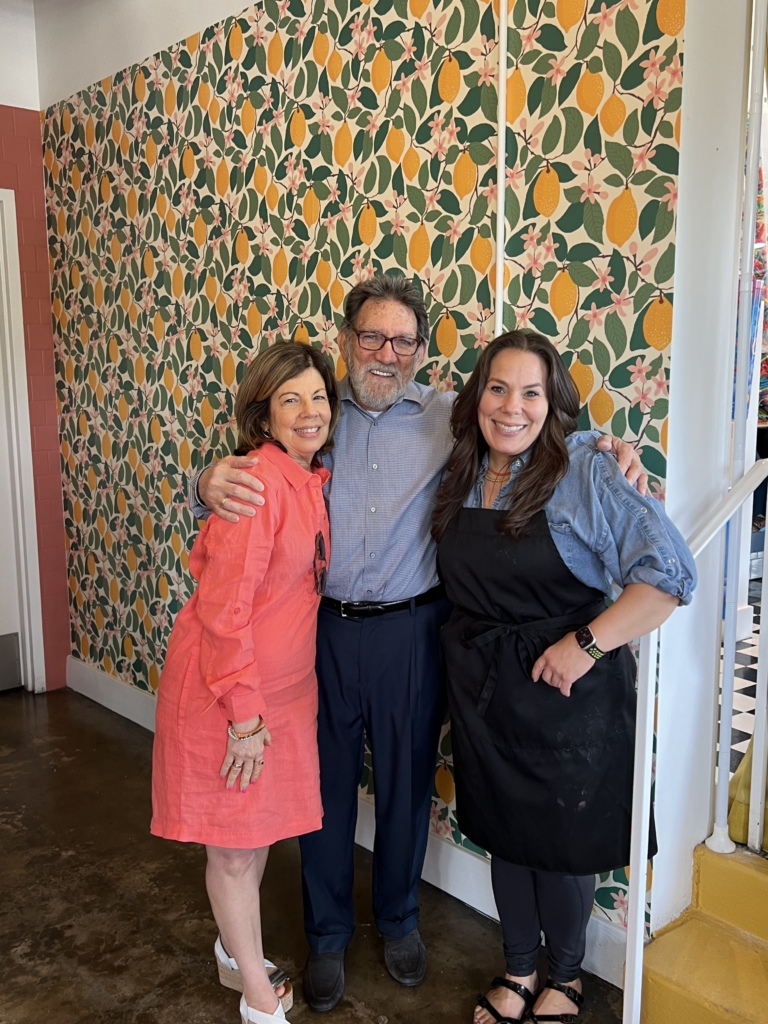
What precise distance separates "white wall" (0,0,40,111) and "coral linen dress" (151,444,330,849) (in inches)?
127

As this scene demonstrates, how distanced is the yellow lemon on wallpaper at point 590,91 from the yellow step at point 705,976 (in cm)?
200

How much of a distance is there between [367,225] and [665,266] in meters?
1.05

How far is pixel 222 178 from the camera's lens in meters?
3.27

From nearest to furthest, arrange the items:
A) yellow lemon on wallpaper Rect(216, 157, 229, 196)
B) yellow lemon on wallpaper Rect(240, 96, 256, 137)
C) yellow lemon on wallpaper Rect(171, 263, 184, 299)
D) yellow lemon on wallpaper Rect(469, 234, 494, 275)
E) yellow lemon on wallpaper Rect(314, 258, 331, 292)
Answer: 1. yellow lemon on wallpaper Rect(469, 234, 494, 275)
2. yellow lemon on wallpaper Rect(314, 258, 331, 292)
3. yellow lemon on wallpaper Rect(240, 96, 256, 137)
4. yellow lemon on wallpaper Rect(216, 157, 229, 196)
5. yellow lemon on wallpaper Rect(171, 263, 184, 299)

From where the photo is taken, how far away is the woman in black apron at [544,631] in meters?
1.89

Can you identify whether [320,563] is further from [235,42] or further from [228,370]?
[235,42]

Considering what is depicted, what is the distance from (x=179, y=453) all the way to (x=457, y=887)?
6.62 feet

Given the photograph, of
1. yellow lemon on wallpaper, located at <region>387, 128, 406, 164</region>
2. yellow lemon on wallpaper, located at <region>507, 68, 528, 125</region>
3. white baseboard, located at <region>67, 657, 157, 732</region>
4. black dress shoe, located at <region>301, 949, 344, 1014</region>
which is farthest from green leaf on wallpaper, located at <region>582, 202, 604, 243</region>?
white baseboard, located at <region>67, 657, 157, 732</region>

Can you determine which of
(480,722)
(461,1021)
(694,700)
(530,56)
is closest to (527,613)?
(480,722)

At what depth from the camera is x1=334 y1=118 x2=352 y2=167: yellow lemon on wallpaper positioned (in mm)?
2758

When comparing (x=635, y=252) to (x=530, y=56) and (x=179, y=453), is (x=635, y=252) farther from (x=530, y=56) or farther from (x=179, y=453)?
(x=179, y=453)

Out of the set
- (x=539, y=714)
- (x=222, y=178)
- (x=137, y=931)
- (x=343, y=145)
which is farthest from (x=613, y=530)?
(x=222, y=178)

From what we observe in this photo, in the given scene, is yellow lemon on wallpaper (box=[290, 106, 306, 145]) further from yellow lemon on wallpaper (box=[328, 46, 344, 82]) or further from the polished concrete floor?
the polished concrete floor

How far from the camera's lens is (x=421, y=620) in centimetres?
227
